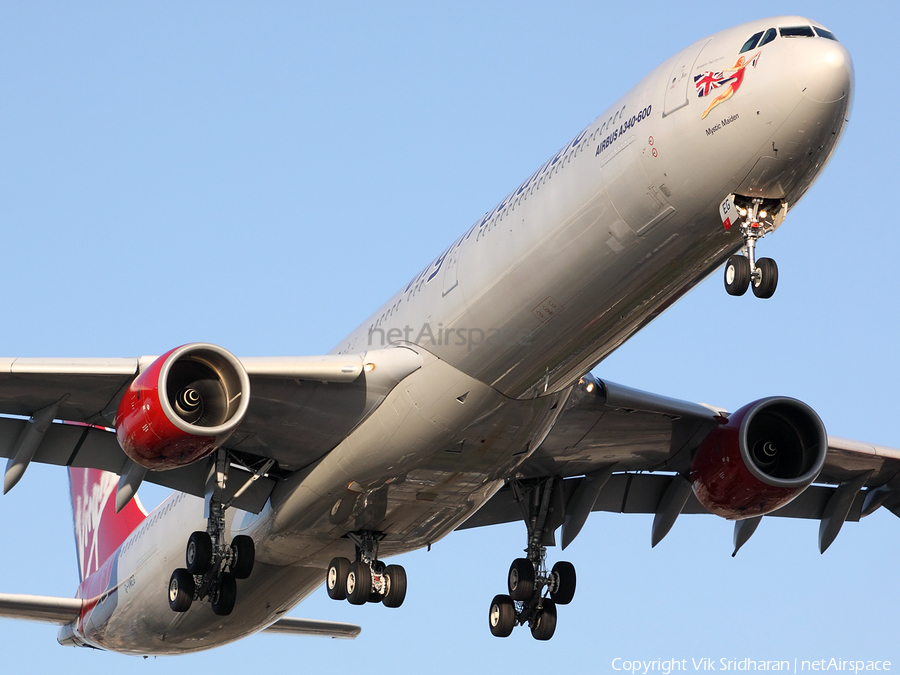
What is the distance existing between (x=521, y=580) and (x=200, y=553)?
5.94 m

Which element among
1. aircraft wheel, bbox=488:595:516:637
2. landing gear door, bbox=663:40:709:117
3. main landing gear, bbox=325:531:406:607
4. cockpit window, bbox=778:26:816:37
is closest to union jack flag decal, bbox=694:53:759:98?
landing gear door, bbox=663:40:709:117

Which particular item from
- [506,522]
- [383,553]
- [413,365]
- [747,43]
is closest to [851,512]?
[506,522]

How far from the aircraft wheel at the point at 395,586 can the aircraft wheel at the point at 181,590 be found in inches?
127

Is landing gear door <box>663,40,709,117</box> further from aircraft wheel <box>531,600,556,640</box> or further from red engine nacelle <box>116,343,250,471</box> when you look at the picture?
aircraft wheel <box>531,600,556,640</box>

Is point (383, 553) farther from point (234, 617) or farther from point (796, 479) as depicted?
point (796, 479)

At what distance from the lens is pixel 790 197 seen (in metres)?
15.9

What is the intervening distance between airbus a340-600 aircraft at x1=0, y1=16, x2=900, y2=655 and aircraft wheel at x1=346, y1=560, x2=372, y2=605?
0.04m

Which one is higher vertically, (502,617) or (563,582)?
(563,582)

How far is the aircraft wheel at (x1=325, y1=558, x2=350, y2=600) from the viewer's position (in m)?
21.3

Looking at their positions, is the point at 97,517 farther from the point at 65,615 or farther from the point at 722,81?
the point at 722,81

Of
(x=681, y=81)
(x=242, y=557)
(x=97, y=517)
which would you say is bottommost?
(x=242, y=557)

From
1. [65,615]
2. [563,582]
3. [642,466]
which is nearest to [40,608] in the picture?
[65,615]

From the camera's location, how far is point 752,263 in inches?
613

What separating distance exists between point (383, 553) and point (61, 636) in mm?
9676
